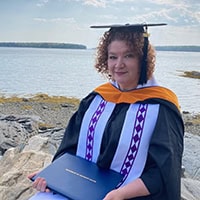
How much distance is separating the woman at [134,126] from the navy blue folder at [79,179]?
5 cm

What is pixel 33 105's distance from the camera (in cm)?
2375

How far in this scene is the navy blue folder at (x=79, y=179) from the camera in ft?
9.55

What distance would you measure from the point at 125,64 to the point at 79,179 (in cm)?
81

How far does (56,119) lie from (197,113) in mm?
7591

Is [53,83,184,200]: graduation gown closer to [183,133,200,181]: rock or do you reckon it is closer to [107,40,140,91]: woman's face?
[107,40,140,91]: woman's face

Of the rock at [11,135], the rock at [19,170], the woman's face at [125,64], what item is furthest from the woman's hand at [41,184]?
the rock at [11,135]

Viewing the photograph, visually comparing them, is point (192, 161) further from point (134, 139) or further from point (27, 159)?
point (134, 139)

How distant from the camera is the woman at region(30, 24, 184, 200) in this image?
9.59 feet

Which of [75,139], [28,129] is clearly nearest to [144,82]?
[75,139]

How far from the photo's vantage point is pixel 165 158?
290 cm

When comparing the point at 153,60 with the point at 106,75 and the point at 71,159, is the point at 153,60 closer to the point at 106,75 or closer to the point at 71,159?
the point at 106,75

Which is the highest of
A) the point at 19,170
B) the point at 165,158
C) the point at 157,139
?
the point at 157,139

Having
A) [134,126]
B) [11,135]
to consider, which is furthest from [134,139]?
[11,135]

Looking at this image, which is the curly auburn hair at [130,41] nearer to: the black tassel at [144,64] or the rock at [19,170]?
Result: the black tassel at [144,64]
